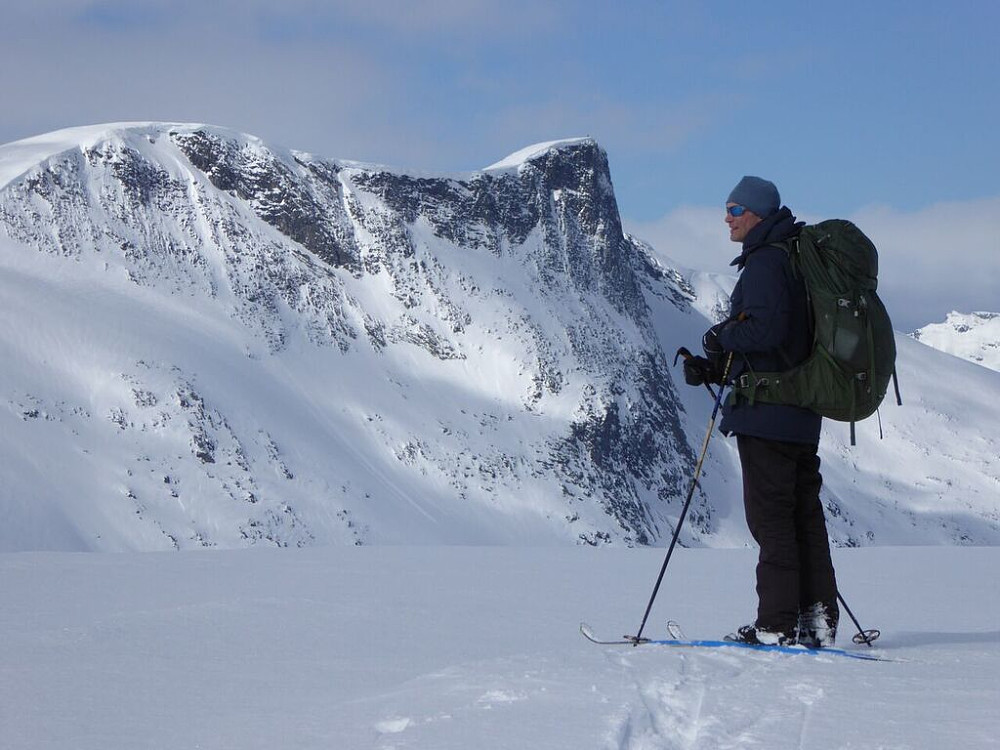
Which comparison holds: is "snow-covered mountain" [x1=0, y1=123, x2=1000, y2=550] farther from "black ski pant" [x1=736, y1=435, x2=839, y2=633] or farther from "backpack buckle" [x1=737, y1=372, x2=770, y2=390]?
"backpack buckle" [x1=737, y1=372, x2=770, y2=390]

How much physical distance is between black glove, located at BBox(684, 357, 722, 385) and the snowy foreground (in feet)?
4.95

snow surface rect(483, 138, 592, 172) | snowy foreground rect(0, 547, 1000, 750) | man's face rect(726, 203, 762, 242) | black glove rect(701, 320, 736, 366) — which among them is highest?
snow surface rect(483, 138, 592, 172)

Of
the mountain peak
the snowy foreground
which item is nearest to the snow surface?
the mountain peak

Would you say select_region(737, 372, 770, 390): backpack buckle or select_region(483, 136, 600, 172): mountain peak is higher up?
select_region(483, 136, 600, 172): mountain peak

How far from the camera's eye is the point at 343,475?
8362 centimetres

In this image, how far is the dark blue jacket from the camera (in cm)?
525

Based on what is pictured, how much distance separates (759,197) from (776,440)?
55.3 inches

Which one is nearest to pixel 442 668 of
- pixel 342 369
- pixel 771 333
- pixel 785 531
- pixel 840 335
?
pixel 785 531

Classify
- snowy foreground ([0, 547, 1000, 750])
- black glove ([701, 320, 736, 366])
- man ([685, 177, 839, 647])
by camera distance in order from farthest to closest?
black glove ([701, 320, 736, 366]), man ([685, 177, 839, 647]), snowy foreground ([0, 547, 1000, 750])

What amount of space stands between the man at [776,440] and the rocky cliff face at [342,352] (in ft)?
217

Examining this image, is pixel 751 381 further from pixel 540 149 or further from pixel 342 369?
pixel 540 149

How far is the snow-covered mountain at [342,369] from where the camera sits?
76.1 metres

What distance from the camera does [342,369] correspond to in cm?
9931

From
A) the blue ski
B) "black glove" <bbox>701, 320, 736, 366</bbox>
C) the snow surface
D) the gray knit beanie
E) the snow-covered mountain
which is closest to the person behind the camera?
the blue ski
